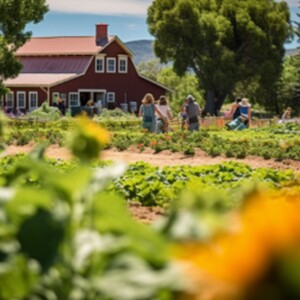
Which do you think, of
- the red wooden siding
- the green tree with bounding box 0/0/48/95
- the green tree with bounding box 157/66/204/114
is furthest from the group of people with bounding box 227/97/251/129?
the green tree with bounding box 157/66/204/114

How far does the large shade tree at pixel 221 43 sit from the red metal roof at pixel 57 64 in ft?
32.5

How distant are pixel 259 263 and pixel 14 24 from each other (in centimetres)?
3873

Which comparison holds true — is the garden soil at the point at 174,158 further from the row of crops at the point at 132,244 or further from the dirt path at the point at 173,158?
the row of crops at the point at 132,244

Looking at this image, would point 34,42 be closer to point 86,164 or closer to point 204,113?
point 204,113

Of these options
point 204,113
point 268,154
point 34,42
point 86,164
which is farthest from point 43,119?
point 86,164

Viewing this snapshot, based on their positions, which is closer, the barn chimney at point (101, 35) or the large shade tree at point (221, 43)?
the barn chimney at point (101, 35)

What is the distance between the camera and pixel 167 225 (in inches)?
46.3

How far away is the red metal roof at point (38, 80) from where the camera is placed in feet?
180

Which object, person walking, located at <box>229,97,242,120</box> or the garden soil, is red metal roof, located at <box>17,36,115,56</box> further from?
the garden soil

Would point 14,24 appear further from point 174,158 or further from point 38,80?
point 174,158

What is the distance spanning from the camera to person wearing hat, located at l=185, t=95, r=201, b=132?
2458 centimetres

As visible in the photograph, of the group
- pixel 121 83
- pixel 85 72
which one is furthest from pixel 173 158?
pixel 121 83

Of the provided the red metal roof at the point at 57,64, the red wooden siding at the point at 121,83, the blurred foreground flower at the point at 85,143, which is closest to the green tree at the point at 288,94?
the red wooden siding at the point at 121,83

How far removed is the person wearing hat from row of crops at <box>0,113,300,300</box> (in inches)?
913
